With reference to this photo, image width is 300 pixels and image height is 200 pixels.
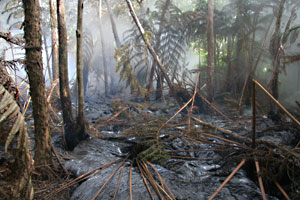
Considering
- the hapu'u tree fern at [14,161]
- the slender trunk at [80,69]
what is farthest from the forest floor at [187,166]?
the hapu'u tree fern at [14,161]

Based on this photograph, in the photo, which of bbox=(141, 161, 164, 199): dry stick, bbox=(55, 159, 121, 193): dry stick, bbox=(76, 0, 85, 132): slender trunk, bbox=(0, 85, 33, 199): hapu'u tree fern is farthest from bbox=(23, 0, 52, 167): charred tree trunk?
bbox=(141, 161, 164, 199): dry stick

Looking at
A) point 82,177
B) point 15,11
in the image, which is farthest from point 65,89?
point 15,11

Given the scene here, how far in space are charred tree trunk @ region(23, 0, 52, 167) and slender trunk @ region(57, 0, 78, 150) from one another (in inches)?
42.7

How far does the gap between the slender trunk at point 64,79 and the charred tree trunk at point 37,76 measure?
1083 mm

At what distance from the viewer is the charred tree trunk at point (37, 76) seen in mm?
2314

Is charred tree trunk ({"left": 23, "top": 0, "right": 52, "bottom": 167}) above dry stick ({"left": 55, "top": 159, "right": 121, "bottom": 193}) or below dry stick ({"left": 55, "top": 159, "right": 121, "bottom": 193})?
above

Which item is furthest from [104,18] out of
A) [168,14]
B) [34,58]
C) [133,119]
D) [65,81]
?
[34,58]

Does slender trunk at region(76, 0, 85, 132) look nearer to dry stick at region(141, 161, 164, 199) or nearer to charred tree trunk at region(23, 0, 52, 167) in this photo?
charred tree trunk at region(23, 0, 52, 167)

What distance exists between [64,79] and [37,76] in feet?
4.02

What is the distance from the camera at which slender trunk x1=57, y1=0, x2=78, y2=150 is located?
3465 mm

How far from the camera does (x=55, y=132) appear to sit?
15.0 feet

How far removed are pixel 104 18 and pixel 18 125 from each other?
46.6 ft

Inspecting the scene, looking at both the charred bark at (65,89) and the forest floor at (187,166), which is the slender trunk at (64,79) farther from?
the forest floor at (187,166)

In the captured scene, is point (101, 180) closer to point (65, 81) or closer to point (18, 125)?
point (18, 125)
